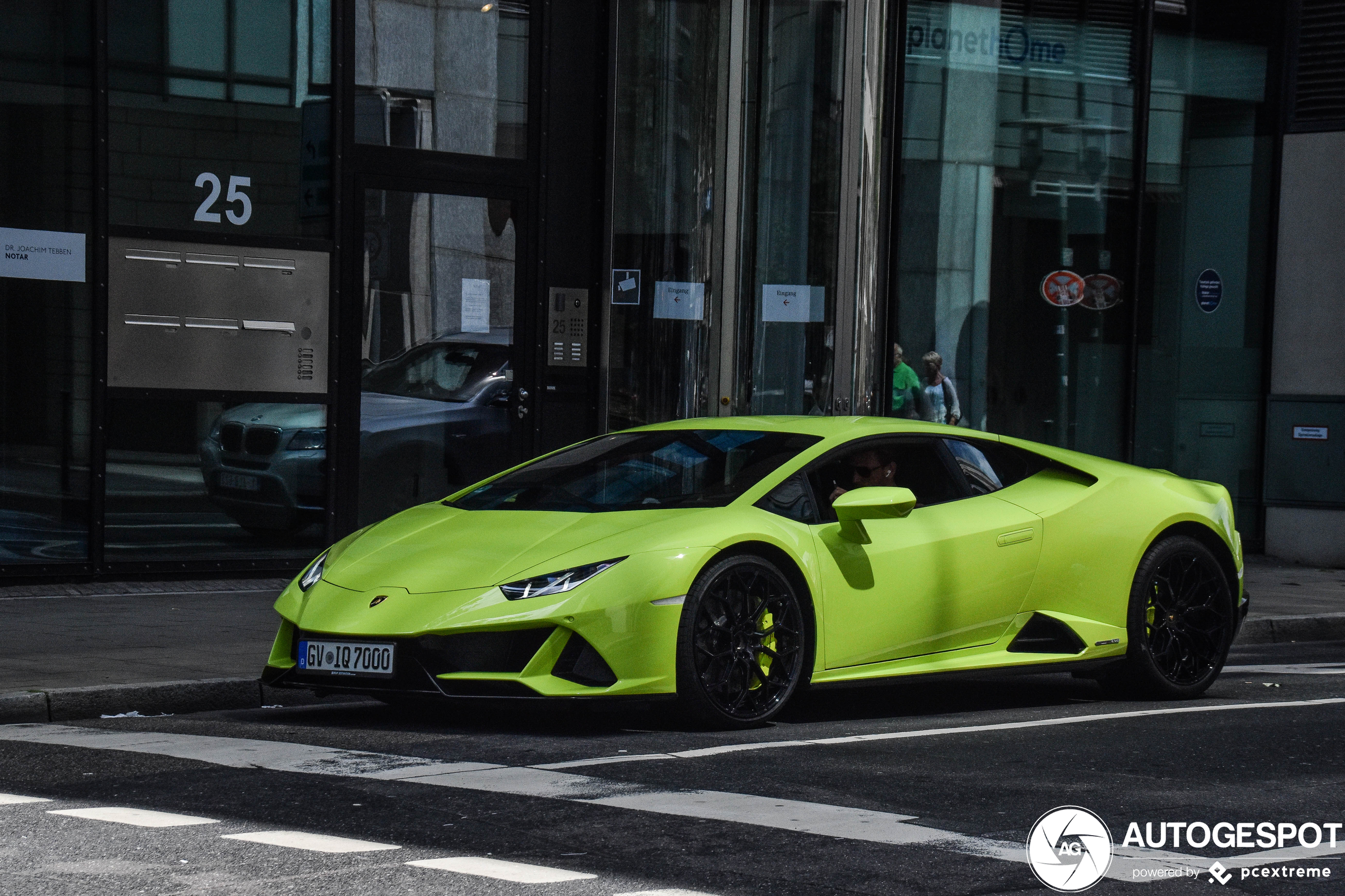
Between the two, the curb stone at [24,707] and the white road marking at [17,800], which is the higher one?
the white road marking at [17,800]

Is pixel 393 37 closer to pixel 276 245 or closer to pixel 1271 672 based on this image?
pixel 276 245

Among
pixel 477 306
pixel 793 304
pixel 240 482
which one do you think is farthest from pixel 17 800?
pixel 793 304

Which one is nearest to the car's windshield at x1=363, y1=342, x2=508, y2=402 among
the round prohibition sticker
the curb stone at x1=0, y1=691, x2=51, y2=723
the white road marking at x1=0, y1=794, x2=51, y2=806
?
the curb stone at x1=0, y1=691, x2=51, y2=723

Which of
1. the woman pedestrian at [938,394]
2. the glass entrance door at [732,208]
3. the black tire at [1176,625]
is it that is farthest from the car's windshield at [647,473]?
the woman pedestrian at [938,394]

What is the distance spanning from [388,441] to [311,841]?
8096mm

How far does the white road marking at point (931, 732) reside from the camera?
6.18 m

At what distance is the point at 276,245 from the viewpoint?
40.0 feet

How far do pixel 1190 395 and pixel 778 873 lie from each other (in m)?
13.2

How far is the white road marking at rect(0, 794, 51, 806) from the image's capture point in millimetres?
5363

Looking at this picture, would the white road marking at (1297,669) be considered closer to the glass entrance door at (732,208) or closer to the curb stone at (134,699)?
the curb stone at (134,699)

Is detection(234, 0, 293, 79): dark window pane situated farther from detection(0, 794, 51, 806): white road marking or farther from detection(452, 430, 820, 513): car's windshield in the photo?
detection(0, 794, 51, 806): white road marking

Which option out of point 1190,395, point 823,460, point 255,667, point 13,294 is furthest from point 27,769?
point 1190,395

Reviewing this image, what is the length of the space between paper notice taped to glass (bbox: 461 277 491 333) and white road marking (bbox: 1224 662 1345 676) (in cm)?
573

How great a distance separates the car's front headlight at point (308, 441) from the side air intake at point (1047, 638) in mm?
6017
